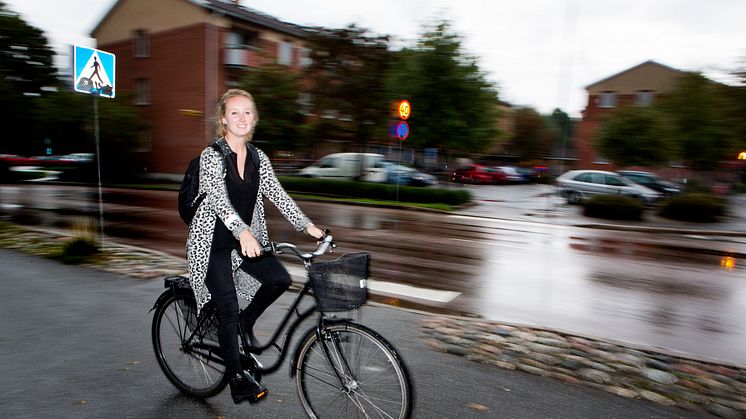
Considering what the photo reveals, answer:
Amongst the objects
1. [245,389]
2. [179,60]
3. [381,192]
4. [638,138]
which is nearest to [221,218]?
[245,389]

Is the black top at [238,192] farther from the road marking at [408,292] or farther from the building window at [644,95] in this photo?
the building window at [644,95]

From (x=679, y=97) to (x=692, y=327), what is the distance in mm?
26774

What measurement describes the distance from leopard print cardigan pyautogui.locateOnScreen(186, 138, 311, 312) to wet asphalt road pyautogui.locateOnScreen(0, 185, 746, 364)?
10.7 ft

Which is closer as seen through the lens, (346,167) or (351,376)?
(351,376)

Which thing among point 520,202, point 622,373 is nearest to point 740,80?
point 520,202

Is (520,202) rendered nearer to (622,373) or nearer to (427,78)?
(427,78)

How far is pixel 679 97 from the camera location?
1104 inches

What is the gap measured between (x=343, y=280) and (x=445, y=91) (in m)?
20.2

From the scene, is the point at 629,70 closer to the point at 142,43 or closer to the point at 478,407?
the point at 142,43

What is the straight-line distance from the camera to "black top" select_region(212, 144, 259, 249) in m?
3.04

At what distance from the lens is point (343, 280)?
2.57 meters

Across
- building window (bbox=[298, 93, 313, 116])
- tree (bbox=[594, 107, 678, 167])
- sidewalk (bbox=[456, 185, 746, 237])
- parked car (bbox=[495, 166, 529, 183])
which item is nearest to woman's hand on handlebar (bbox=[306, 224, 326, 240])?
sidewalk (bbox=[456, 185, 746, 237])

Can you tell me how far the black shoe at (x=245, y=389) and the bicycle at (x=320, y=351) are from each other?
9 cm

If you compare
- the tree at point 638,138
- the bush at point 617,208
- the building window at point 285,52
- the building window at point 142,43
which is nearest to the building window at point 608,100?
the tree at point 638,138
